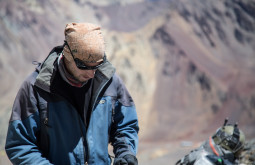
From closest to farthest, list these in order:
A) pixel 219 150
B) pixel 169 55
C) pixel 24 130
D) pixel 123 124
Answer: pixel 24 130
pixel 123 124
pixel 219 150
pixel 169 55

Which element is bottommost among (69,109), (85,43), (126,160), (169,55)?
(126,160)

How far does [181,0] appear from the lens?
12.9 metres

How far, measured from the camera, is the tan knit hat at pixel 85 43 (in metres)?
1.83

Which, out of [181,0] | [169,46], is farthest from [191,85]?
[181,0]

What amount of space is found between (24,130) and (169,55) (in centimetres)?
1041

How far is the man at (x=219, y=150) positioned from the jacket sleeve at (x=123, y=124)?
1597 mm

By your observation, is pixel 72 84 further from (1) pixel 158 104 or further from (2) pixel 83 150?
(1) pixel 158 104

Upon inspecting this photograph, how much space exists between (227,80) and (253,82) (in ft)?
2.71

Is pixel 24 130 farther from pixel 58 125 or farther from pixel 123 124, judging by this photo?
pixel 123 124

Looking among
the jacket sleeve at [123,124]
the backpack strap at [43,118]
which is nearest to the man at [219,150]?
the jacket sleeve at [123,124]

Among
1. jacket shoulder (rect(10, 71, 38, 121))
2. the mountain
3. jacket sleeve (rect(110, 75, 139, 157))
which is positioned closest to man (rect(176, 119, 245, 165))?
jacket sleeve (rect(110, 75, 139, 157))

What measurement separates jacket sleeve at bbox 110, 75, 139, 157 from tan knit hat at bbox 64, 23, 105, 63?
1.14ft

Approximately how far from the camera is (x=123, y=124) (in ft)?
6.88

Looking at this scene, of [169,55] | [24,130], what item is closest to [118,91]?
[24,130]
